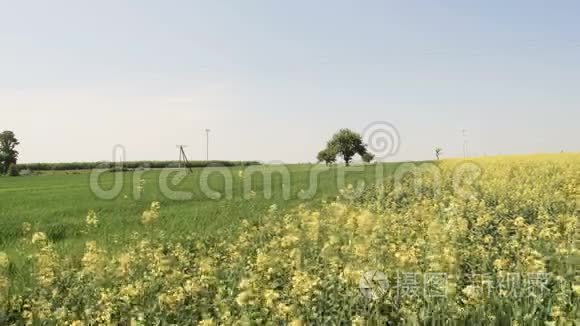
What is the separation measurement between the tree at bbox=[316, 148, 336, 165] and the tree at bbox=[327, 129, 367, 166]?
32.3 inches

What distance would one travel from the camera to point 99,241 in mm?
13836

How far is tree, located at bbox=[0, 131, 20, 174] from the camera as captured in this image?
375ft

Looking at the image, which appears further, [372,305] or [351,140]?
[351,140]

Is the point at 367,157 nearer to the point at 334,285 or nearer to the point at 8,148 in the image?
the point at 8,148

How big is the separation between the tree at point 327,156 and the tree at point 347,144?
82 centimetres

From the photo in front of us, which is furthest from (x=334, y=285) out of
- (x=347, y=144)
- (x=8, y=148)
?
(x=8, y=148)

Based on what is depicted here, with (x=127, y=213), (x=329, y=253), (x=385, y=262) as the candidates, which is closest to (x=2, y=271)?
(x=329, y=253)

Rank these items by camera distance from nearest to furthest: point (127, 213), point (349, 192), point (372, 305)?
1. point (372, 305)
2. point (127, 213)
3. point (349, 192)

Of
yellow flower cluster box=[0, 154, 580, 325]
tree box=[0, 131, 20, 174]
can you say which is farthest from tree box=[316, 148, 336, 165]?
yellow flower cluster box=[0, 154, 580, 325]

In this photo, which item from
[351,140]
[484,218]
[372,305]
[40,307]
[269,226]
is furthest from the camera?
[351,140]

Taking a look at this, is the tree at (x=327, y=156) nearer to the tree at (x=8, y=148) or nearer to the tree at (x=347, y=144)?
the tree at (x=347, y=144)

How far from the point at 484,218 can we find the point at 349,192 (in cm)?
1129

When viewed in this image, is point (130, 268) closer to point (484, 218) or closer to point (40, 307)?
point (40, 307)

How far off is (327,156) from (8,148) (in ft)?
220
